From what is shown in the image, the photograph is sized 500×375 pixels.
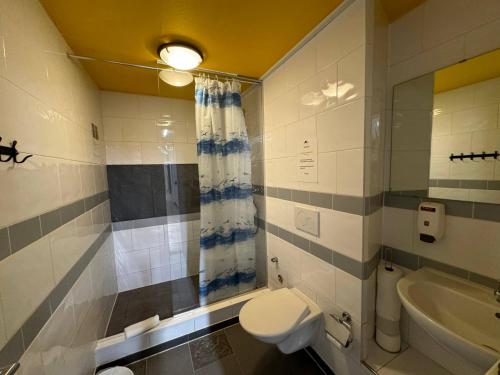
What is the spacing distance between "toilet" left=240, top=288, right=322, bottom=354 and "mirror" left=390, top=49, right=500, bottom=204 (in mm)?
946

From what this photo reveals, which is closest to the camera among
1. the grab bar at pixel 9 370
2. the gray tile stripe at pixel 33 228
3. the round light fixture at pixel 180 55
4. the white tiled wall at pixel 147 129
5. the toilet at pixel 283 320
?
the grab bar at pixel 9 370

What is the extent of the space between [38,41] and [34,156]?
557mm

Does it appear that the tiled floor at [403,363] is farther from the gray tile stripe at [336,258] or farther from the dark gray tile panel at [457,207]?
the dark gray tile panel at [457,207]

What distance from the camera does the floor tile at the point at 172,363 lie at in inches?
54.7

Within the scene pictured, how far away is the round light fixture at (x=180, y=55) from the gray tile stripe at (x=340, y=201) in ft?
3.72

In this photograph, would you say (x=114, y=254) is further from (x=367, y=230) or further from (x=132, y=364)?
(x=367, y=230)

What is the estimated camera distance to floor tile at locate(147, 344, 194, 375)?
4.56ft

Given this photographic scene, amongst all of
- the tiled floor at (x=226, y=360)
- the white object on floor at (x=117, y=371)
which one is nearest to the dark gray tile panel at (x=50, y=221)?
the white object on floor at (x=117, y=371)

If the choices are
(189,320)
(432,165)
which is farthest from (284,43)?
(189,320)

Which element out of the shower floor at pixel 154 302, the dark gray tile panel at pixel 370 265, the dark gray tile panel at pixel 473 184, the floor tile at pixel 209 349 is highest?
the dark gray tile panel at pixel 473 184

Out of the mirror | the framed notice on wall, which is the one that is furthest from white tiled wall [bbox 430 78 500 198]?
the framed notice on wall

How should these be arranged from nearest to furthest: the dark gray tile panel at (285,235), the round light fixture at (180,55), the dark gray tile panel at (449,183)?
the dark gray tile panel at (449,183) → the round light fixture at (180,55) → the dark gray tile panel at (285,235)

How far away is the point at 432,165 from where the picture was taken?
1062mm

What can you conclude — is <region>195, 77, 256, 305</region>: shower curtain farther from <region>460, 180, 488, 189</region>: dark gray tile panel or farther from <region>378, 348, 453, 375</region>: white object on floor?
<region>460, 180, 488, 189</region>: dark gray tile panel
